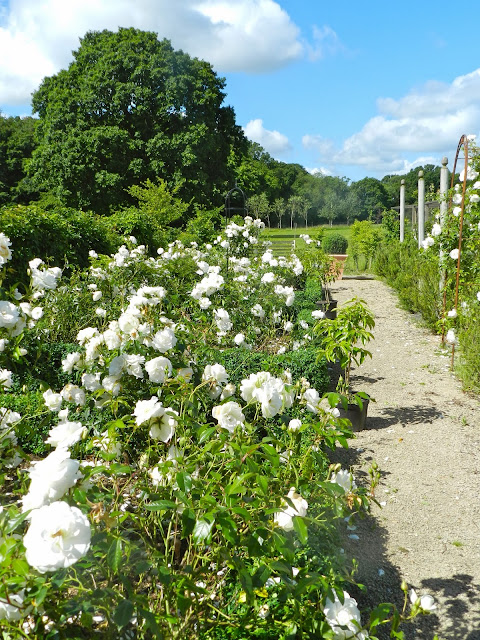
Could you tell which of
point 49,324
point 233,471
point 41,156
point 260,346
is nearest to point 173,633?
point 233,471

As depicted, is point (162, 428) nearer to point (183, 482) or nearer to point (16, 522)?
point (183, 482)

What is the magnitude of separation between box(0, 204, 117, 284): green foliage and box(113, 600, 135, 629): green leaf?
4.55 m

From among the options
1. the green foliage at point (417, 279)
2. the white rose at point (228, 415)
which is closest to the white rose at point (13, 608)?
the white rose at point (228, 415)

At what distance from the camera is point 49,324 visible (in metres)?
4.52

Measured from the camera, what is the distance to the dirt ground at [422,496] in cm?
242

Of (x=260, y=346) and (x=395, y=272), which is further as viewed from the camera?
(x=395, y=272)

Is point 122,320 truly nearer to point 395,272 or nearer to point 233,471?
point 233,471

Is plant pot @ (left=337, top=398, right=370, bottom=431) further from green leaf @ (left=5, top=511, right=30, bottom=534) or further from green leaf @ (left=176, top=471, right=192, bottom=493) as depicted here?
green leaf @ (left=5, top=511, right=30, bottom=534)

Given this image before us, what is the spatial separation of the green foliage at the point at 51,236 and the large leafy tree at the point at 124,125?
11.8 metres

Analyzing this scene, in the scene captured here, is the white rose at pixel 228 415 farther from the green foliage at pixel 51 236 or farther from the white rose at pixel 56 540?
the green foliage at pixel 51 236

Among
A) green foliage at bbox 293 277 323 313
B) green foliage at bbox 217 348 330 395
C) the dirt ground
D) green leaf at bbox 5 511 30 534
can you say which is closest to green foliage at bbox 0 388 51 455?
green foliage at bbox 217 348 330 395

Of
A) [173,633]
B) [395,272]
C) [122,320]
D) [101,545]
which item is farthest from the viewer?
[395,272]

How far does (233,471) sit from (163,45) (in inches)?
885

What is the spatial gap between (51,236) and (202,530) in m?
6.64
